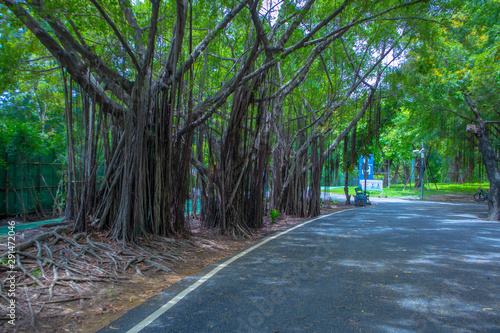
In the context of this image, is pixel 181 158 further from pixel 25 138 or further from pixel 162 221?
pixel 25 138

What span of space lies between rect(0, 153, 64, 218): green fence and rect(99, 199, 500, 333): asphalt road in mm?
8577

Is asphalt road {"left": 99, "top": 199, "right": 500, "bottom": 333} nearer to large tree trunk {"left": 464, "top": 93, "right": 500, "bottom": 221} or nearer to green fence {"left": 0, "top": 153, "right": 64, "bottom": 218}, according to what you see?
large tree trunk {"left": 464, "top": 93, "right": 500, "bottom": 221}

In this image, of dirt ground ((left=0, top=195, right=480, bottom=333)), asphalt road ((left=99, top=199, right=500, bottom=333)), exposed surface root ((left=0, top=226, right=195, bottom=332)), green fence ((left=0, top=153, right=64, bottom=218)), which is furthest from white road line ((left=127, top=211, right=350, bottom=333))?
green fence ((left=0, top=153, right=64, bottom=218))

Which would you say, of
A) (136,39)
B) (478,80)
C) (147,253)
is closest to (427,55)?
(478,80)

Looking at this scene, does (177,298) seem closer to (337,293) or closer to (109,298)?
(109,298)

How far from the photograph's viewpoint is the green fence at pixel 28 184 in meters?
11.0

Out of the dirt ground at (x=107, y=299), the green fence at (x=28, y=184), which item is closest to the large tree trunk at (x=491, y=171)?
the dirt ground at (x=107, y=299)

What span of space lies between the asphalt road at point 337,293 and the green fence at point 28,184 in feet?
28.1

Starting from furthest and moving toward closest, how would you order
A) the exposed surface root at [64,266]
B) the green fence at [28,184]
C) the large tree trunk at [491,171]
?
1. the large tree trunk at [491,171]
2. the green fence at [28,184]
3. the exposed surface root at [64,266]

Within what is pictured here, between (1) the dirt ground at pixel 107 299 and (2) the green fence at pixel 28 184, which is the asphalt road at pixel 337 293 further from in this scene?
(2) the green fence at pixel 28 184

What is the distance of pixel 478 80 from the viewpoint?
43.2ft

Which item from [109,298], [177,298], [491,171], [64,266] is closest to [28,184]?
[64,266]

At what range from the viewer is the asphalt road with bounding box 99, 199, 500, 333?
328cm

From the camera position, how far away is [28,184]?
1176 centimetres
